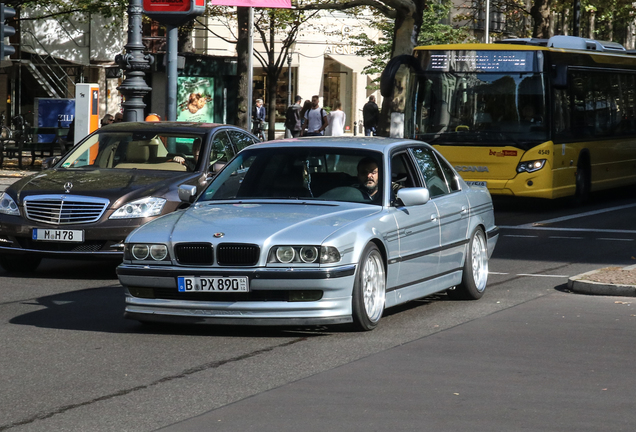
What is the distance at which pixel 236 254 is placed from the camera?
7508 millimetres

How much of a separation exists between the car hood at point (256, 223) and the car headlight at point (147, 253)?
1.9 inches

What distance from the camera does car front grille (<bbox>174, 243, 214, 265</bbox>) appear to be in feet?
24.7

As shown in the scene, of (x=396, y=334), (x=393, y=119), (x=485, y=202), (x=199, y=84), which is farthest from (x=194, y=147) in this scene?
(x=199, y=84)

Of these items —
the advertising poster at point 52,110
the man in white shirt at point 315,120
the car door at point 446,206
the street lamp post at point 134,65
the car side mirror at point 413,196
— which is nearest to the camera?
the car side mirror at point 413,196

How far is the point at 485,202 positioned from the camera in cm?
1021

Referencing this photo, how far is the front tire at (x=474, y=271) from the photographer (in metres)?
→ 9.55

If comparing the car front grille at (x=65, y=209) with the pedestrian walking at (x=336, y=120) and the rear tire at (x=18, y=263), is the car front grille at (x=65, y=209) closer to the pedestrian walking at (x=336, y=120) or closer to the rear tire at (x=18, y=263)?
the rear tire at (x=18, y=263)

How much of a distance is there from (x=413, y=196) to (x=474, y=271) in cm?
167

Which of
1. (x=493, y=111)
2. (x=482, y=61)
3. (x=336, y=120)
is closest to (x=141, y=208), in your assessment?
(x=493, y=111)

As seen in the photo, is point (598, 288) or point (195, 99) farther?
point (195, 99)

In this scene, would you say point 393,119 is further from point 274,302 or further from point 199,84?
point 199,84

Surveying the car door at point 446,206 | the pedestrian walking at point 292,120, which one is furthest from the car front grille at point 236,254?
the pedestrian walking at point 292,120

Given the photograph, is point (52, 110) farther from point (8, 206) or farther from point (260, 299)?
point (260, 299)

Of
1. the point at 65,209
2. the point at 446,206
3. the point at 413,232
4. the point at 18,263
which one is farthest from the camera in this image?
the point at 18,263
